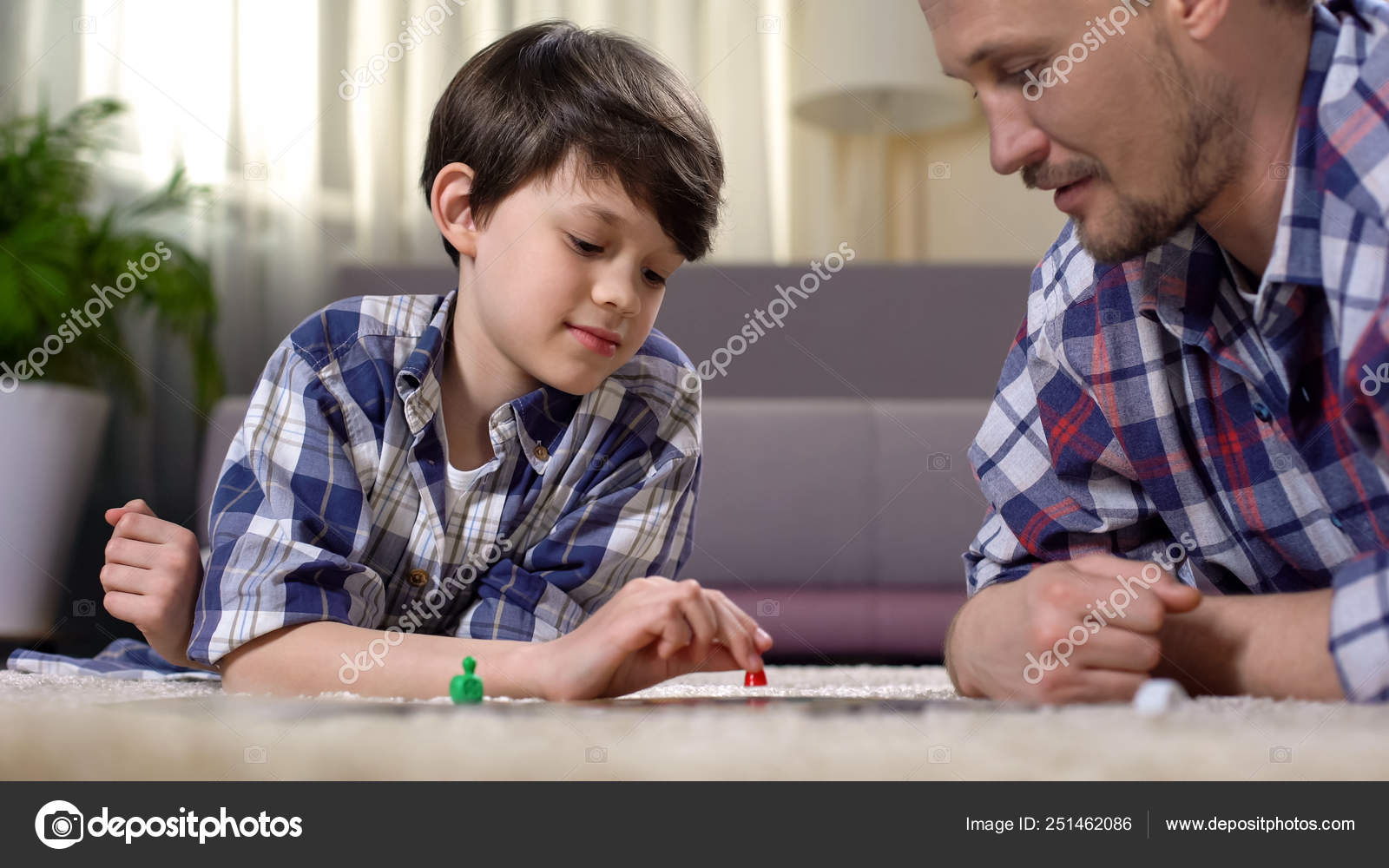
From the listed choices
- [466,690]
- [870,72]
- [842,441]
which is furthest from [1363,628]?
[870,72]

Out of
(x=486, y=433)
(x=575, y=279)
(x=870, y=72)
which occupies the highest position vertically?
(x=870, y=72)

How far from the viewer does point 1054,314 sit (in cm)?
84

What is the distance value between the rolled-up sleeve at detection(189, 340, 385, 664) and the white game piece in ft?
1.82

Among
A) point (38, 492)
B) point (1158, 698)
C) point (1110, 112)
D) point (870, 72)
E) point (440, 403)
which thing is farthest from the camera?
point (870, 72)

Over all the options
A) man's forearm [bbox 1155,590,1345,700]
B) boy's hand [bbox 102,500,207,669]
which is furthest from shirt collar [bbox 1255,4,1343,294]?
boy's hand [bbox 102,500,207,669]

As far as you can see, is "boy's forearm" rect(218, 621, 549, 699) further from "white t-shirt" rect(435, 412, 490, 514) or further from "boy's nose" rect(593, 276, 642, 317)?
"boy's nose" rect(593, 276, 642, 317)

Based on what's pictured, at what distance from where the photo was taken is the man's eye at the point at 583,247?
3.10 ft

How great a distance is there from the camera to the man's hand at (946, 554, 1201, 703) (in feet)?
1.96

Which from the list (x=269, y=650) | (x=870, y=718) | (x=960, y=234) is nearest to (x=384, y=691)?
(x=269, y=650)

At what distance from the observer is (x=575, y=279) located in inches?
36.9

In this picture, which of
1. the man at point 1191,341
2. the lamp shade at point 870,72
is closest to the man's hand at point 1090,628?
the man at point 1191,341

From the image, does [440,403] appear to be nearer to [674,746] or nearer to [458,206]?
[458,206]
